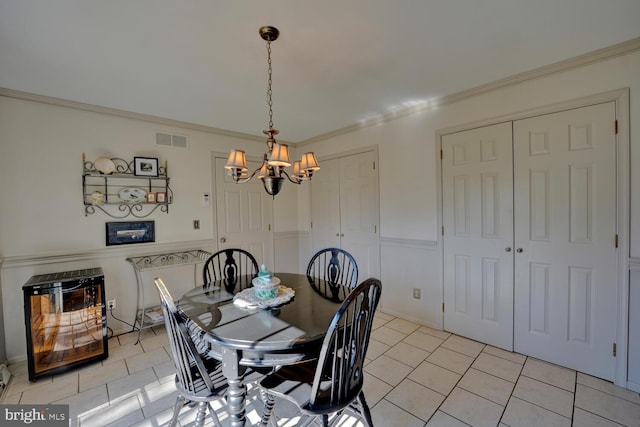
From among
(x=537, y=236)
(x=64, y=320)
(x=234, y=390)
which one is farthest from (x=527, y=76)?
(x=64, y=320)

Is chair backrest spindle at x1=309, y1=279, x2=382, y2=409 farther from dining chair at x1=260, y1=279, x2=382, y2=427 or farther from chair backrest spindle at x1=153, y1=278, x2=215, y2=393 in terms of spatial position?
chair backrest spindle at x1=153, y1=278, x2=215, y2=393

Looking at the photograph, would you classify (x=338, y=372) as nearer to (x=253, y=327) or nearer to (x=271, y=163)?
(x=253, y=327)

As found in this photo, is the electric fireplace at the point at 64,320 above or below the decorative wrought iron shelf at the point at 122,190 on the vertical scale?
below

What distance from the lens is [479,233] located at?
2.73 m

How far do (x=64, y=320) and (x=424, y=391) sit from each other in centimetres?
308

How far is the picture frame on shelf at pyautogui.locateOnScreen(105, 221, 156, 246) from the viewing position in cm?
297

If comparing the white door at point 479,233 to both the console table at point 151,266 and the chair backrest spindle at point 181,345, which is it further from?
the console table at point 151,266

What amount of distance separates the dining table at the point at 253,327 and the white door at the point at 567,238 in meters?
1.77

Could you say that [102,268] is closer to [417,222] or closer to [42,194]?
[42,194]

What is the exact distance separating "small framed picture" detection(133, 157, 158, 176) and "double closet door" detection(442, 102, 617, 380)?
3.22 m

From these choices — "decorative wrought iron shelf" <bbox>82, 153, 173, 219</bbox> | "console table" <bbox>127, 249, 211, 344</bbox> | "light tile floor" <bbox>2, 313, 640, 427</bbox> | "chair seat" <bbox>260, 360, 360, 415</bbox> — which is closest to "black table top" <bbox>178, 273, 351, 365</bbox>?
"chair seat" <bbox>260, 360, 360, 415</bbox>

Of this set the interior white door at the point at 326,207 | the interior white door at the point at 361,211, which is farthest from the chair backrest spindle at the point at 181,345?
the interior white door at the point at 326,207

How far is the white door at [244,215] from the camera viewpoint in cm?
382

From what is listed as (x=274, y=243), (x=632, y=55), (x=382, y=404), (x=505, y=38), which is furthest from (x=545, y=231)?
(x=274, y=243)
